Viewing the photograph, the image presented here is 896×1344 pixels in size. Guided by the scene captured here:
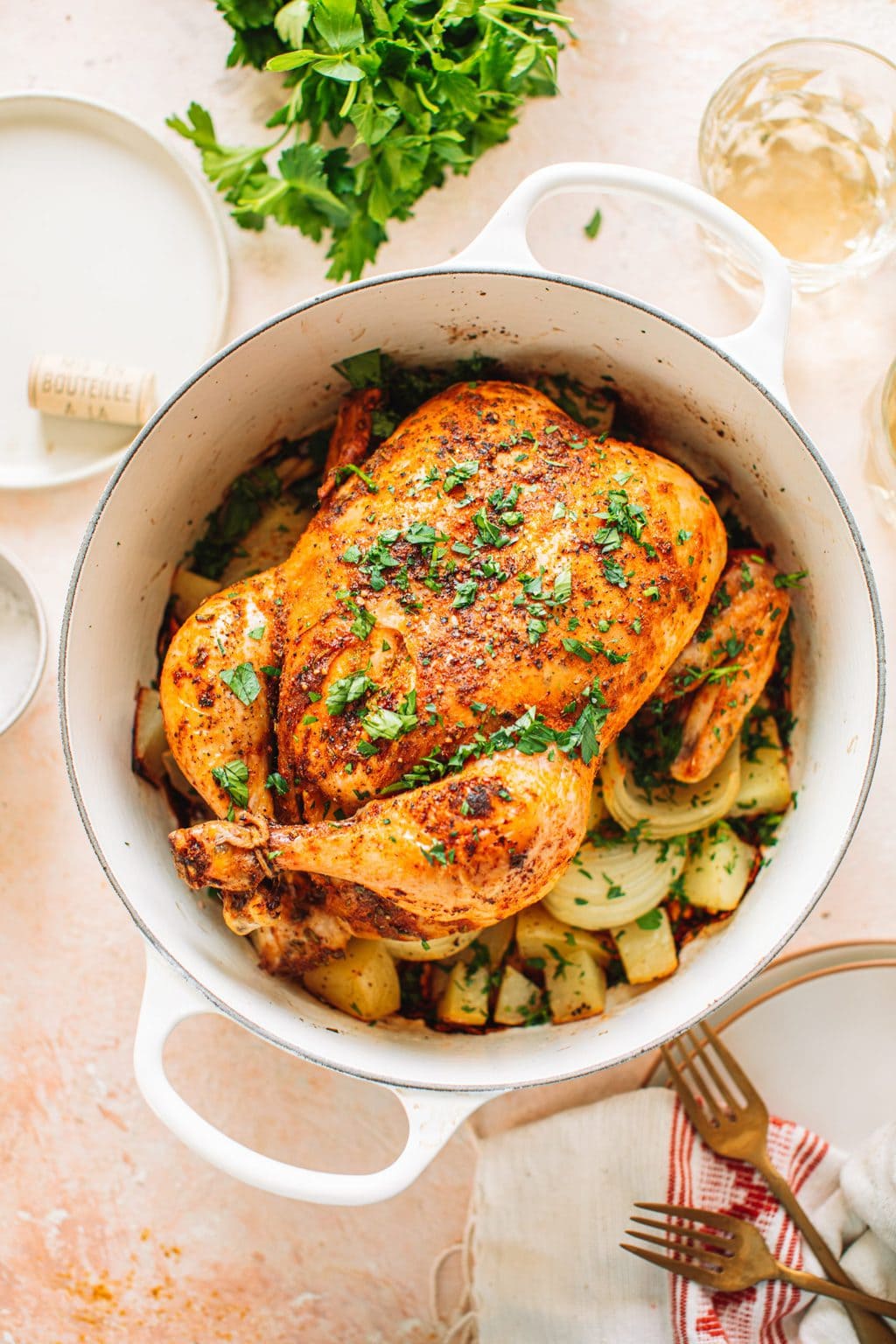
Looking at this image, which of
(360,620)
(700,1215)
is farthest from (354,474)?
(700,1215)

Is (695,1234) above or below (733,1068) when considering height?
below

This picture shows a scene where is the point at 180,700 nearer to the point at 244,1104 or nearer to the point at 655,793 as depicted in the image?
the point at 655,793

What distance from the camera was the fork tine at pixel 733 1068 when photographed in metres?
2.18

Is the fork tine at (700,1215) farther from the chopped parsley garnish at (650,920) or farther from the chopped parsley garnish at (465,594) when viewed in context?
the chopped parsley garnish at (465,594)

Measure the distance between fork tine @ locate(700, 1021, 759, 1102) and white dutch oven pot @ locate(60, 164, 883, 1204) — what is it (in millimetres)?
189

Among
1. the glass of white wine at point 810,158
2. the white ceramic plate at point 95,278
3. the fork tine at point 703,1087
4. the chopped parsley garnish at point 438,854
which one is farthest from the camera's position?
the white ceramic plate at point 95,278

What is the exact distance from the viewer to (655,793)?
2152mm

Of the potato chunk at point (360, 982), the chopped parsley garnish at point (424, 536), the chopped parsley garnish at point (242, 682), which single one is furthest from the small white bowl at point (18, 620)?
the chopped parsley garnish at point (424, 536)

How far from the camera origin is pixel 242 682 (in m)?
1.90

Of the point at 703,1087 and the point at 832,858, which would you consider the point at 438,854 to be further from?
the point at 703,1087

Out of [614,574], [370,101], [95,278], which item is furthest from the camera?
[95,278]

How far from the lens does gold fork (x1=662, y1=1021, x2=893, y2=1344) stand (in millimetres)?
2182

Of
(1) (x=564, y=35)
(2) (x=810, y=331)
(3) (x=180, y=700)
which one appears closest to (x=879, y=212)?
(2) (x=810, y=331)

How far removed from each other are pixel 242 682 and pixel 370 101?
109 centimetres
